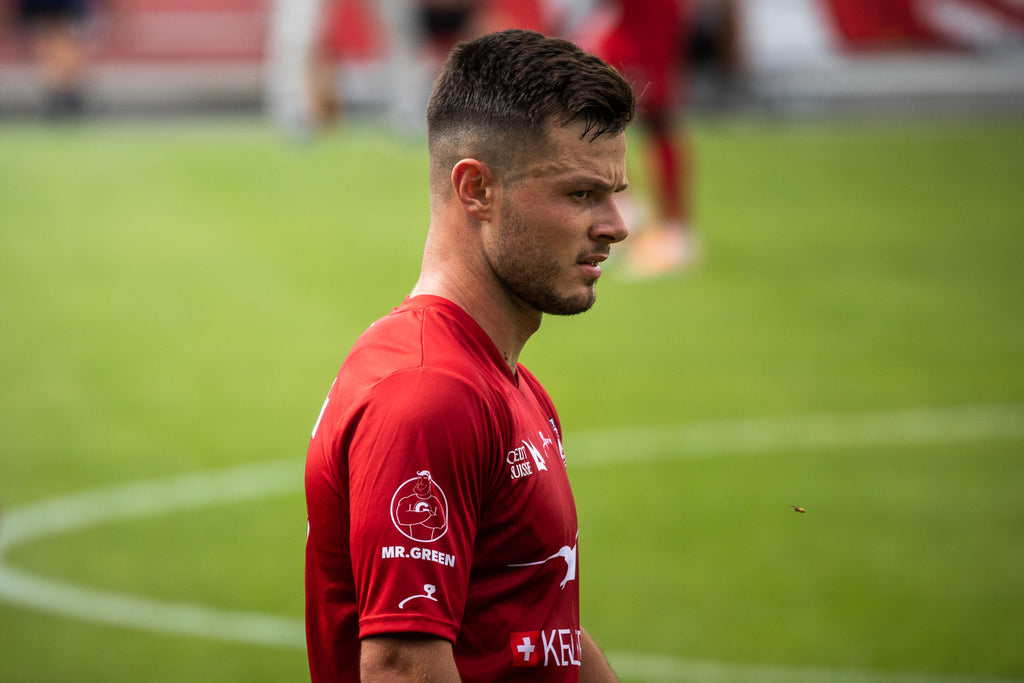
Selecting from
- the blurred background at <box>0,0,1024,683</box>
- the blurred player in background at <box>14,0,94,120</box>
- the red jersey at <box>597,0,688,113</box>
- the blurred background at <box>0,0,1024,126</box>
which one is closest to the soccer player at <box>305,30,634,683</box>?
the blurred background at <box>0,0,1024,683</box>

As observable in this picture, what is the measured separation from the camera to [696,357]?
9305 millimetres

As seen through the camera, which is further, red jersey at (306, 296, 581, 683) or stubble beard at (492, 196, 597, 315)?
stubble beard at (492, 196, 597, 315)

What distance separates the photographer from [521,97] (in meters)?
2.29

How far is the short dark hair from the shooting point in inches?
90.4

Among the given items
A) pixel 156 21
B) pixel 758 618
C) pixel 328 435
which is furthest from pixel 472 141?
pixel 156 21

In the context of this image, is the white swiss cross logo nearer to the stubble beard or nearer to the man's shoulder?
the man's shoulder

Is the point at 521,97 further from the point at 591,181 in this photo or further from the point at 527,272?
the point at 527,272

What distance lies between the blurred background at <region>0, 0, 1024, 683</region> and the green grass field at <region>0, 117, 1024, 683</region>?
3 centimetres

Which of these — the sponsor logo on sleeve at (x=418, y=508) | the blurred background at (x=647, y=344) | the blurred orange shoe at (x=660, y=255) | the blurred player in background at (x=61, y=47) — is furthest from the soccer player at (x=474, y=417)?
the blurred player in background at (x=61, y=47)

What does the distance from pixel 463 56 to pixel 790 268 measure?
941 cm

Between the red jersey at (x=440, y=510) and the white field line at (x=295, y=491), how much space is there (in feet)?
9.30

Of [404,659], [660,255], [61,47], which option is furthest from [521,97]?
[61,47]

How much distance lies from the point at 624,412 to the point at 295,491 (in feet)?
7.47

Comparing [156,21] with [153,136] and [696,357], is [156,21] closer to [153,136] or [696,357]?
[153,136]
